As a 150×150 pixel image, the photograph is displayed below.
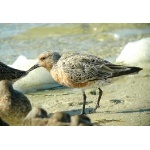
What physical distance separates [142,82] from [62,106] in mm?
886

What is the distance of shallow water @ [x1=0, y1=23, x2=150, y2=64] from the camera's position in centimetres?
661

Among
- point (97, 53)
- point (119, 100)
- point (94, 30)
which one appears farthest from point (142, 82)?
point (94, 30)

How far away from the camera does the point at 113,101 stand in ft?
18.7

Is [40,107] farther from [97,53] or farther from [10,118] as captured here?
[97,53]

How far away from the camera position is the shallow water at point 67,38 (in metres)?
6.61

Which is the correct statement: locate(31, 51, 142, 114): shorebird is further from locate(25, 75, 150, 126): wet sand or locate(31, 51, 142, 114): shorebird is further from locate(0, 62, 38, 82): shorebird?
locate(0, 62, 38, 82): shorebird

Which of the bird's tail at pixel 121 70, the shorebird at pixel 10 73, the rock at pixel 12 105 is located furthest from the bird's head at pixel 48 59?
the bird's tail at pixel 121 70

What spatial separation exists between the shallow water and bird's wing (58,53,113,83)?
3.18ft

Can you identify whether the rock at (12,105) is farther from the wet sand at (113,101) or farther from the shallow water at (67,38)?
the shallow water at (67,38)

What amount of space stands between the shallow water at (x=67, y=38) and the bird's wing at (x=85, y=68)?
969 millimetres

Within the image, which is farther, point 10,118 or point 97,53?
point 97,53

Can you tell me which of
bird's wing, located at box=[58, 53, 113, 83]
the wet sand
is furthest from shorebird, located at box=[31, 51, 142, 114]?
the wet sand
